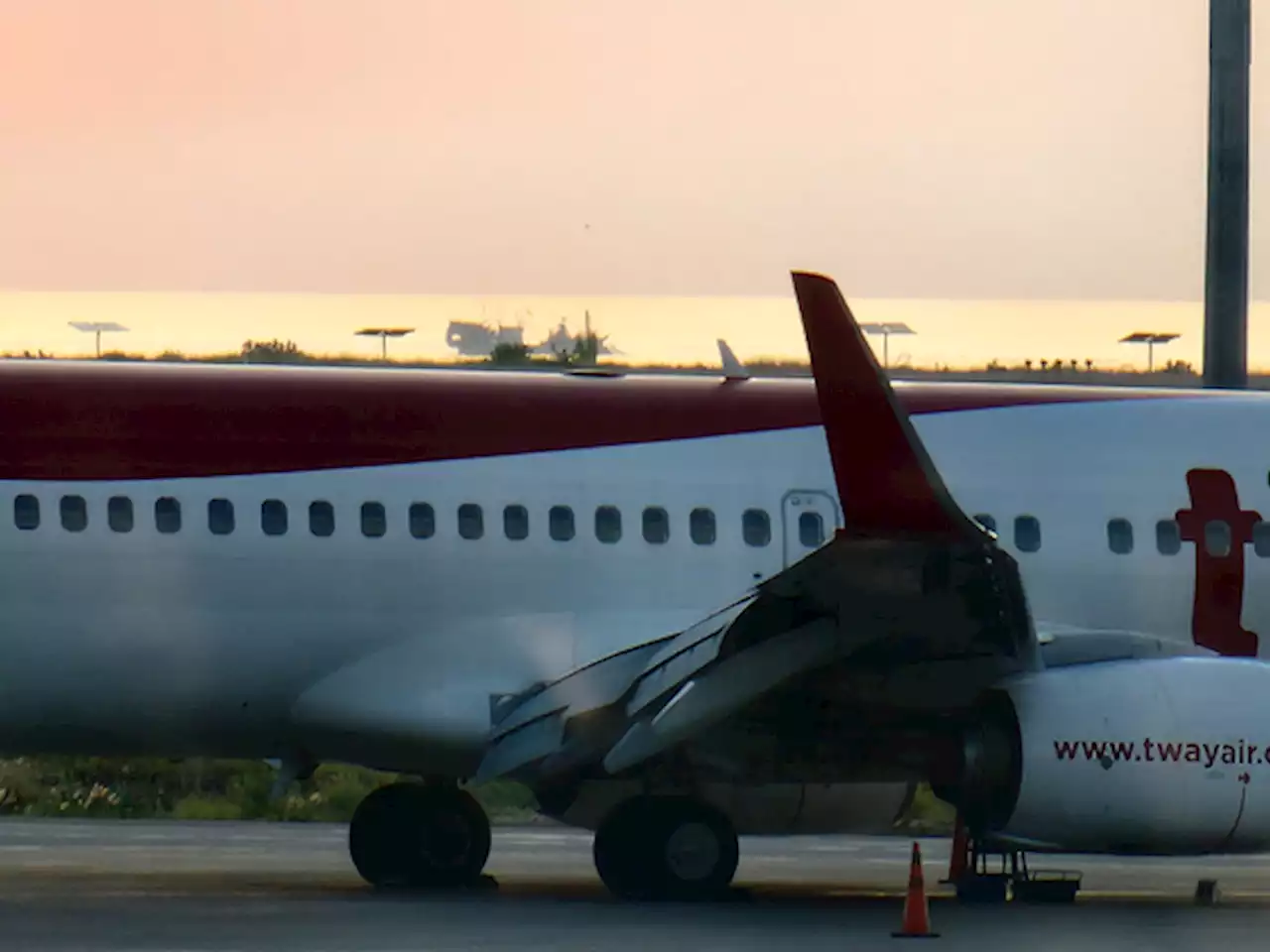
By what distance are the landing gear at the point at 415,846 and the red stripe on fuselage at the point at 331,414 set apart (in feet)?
8.84

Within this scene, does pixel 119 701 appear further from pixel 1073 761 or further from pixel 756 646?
pixel 1073 761

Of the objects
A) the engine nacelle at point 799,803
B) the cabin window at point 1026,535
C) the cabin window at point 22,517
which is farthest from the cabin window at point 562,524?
the cabin window at point 22,517

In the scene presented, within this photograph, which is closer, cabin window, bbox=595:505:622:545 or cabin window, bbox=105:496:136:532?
cabin window, bbox=105:496:136:532

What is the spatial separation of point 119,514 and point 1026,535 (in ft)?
19.9

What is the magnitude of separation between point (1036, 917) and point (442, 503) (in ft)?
15.3

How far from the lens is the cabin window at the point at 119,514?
18.5 metres

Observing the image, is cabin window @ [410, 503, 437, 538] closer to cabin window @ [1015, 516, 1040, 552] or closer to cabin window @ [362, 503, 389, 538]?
cabin window @ [362, 503, 389, 538]

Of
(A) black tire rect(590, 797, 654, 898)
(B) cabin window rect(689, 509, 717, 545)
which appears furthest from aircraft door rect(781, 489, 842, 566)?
(A) black tire rect(590, 797, 654, 898)

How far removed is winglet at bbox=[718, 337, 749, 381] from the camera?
65.6 ft

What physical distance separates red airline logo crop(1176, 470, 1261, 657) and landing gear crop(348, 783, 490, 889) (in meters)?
5.24

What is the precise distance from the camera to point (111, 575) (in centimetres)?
1850

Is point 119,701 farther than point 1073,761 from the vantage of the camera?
Yes

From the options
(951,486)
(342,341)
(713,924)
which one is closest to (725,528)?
(951,486)

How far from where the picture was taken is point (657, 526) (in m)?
19.2
